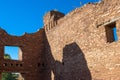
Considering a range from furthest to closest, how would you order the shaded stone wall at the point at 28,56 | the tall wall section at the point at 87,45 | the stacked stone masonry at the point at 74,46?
the shaded stone wall at the point at 28,56, the stacked stone masonry at the point at 74,46, the tall wall section at the point at 87,45

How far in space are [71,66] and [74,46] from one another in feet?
4.34

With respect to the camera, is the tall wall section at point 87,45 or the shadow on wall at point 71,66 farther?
the shadow on wall at point 71,66

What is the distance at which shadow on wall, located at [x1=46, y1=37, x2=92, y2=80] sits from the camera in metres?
13.2

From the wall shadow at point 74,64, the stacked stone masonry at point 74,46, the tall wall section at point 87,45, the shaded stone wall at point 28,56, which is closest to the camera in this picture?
the tall wall section at point 87,45

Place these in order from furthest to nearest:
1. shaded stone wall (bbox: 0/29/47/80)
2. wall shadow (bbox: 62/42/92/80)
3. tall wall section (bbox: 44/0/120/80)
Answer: shaded stone wall (bbox: 0/29/47/80), wall shadow (bbox: 62/42/92/80), tall wall section (bbox: 44/0/120/80)

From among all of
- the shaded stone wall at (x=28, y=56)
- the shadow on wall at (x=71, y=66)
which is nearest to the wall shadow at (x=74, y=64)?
the shadow on wall at (x=71, y=66)

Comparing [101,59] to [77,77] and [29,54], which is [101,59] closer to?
[77,77]

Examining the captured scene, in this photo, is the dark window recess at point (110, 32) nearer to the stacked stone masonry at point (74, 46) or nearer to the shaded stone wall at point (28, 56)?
the stacked stone masonry at point (74, 46)

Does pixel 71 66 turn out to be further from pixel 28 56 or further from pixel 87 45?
pixel 28 56

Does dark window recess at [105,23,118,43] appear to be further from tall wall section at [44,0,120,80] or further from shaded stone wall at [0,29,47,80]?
shaded stone wall at [0,29,47,80]

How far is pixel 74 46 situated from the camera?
14.2m

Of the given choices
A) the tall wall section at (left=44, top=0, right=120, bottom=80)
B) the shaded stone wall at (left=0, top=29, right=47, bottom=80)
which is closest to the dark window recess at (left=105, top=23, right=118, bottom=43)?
the tall wall section at (left=44, top=0, right=120, bottom=80)

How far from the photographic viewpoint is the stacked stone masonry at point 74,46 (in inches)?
458

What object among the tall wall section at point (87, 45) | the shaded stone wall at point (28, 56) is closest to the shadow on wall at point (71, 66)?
the tall wall section at point (87, 45)
